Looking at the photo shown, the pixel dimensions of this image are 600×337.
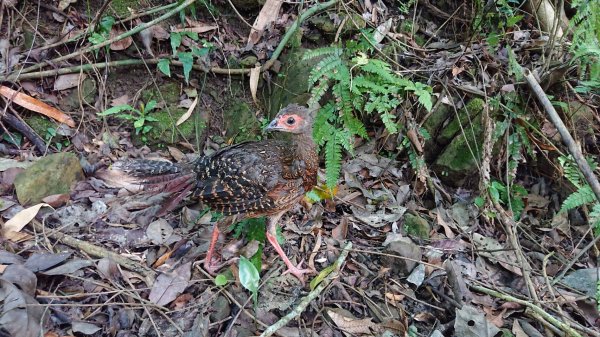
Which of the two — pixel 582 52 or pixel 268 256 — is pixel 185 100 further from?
pixel 582 52

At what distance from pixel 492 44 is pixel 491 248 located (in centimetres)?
225

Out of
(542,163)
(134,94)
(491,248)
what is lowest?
(491,248)

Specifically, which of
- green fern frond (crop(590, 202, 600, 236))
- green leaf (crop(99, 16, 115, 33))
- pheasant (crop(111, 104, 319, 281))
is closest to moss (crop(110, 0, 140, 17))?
green leaf (crop(99, 16, 115, 33))

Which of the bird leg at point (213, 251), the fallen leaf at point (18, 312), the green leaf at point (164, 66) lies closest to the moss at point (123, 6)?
the green leaf at point (164, 66)

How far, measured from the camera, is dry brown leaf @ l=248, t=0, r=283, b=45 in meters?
5.57

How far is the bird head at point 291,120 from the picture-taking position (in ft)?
13.3

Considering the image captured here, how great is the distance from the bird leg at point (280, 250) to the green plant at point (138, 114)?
2.01m

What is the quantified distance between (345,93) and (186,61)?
2.02 meters

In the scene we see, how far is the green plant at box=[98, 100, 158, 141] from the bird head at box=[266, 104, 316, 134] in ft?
5.86

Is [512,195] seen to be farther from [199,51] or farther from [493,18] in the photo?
[199,51]

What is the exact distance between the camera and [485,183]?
4.54 metres

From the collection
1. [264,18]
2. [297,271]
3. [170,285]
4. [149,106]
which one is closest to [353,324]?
[297,271]

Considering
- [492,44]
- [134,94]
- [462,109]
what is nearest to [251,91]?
[134,94]

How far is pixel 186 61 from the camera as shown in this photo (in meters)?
5.16
